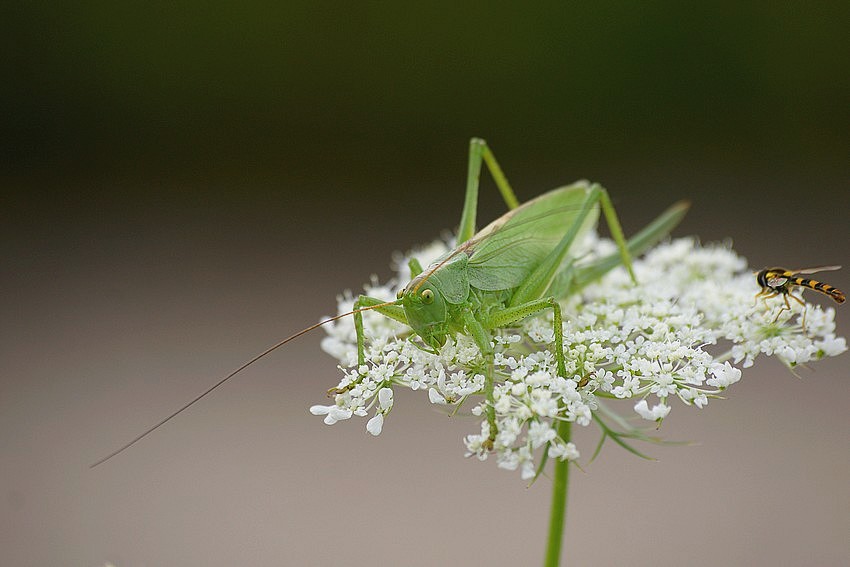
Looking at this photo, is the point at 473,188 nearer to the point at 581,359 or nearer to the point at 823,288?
the point at 581,359

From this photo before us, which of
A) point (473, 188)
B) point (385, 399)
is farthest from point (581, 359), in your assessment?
point (473, 188)

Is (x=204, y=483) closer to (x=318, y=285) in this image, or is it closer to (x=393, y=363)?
(x=318, y=285)

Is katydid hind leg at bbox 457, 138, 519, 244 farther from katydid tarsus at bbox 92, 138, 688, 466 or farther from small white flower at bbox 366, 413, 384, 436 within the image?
small white flower at bbox 366, 413, 384, 436

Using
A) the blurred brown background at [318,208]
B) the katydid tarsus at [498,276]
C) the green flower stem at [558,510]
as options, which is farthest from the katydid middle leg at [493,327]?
the blurred brown background at [318,208]

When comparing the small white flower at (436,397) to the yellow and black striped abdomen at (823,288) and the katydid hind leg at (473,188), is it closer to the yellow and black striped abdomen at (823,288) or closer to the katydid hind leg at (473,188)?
the katydid hind leg at (473,188)

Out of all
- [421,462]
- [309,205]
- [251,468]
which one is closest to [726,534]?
[421,462]

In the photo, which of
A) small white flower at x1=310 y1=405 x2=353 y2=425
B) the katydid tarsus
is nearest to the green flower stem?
the katydid tarsus
